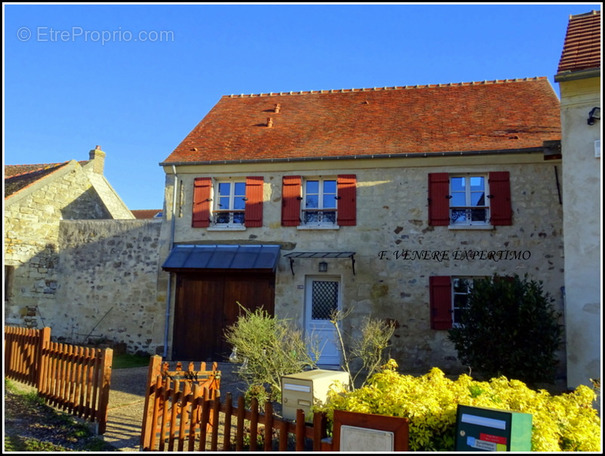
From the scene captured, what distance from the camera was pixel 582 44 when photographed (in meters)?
9.41

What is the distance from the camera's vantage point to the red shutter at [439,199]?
40.2 ft

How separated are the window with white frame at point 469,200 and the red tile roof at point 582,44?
3.57 meters

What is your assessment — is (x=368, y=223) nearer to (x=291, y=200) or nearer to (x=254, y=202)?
(x=291, y=200)

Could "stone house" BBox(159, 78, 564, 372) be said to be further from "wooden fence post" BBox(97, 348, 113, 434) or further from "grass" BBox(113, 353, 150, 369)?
"wooden fence post" BBox(97, 348, 113, 434)

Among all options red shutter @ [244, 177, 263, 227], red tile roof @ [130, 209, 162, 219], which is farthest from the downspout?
red tile roof @ [130, 209, 162, 219]

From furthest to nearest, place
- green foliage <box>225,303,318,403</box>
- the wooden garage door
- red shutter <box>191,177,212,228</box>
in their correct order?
red shutter <box>191,177,212,228</box>, the wooden garage door, green foliage <box>225,303,318,403</box>

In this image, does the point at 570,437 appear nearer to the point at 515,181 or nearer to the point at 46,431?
the point at 46,431

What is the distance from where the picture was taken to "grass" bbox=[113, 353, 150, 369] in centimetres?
1219

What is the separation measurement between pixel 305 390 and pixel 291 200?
8047mm

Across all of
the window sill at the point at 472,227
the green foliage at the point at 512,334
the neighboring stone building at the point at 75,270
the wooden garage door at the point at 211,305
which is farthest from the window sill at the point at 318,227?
the green foliage at the point at 512,334

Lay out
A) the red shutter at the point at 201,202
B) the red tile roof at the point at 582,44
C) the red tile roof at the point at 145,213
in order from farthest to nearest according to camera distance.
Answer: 1. the red tile roof at the point at 145,213
2. the red shutter at the point at 201,202
3. the red tile roof at the point at 582,44

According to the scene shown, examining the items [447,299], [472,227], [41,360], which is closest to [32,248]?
[41,360]

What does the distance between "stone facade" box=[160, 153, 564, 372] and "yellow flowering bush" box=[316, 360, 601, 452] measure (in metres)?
7.15

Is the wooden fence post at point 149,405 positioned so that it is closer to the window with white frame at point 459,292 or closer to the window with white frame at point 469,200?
the window with white frame at point 459,292
